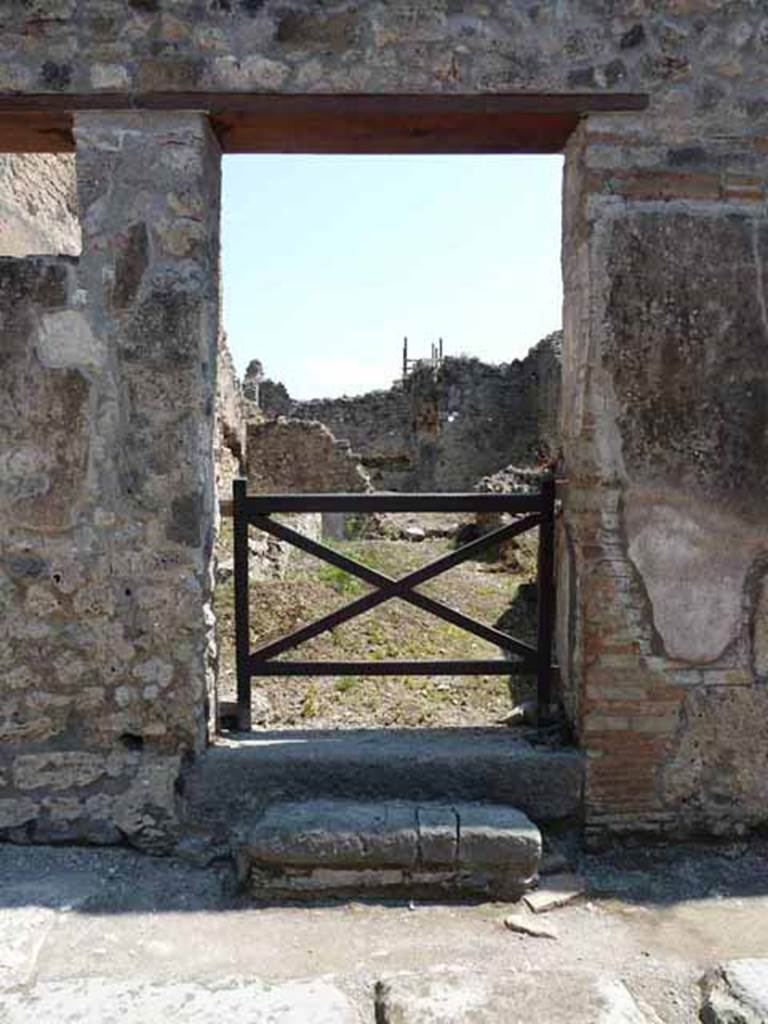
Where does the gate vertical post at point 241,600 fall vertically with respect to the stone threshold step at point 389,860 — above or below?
above

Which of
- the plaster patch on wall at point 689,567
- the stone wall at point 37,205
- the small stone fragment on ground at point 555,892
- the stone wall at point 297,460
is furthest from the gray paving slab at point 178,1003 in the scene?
the stone wall at point 297,460

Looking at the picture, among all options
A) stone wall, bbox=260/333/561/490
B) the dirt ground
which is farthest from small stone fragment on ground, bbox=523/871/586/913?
stone wall, bbox=260/333/561/490

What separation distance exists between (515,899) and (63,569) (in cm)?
186

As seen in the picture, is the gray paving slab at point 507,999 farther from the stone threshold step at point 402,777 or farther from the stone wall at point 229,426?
the stone wall at point 229,426

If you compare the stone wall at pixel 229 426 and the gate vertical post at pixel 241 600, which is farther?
the stone wall at pixel 229 426

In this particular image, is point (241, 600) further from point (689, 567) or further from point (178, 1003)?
point (689, 567)

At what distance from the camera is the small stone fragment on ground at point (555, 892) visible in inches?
106

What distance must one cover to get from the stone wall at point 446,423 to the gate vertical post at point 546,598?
16.1 m

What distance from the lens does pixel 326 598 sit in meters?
6.20

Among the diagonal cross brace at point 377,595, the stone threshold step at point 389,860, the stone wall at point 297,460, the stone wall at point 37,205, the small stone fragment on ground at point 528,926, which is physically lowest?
the small stone fragment on ground at point 528,926

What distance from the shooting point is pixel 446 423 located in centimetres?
1983

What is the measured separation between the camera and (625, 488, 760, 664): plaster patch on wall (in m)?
2.96

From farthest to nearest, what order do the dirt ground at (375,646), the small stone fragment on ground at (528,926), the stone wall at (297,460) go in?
the stone wall at (297,460), the dirt ground at (375,646), the small stone fragment on ground at (528,926)

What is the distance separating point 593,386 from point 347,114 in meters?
1.24
